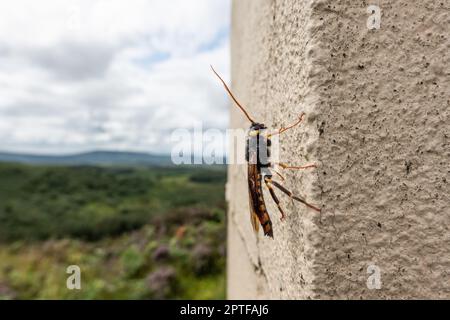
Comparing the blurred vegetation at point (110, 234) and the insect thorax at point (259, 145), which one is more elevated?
the insect thorax at point (259, 145)

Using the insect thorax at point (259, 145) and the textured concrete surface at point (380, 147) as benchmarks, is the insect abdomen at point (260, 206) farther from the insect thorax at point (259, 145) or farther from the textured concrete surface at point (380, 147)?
the textured concrete surface at point (380, 147)

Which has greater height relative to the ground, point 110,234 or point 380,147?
point 380,147

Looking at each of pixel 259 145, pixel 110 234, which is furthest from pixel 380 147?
pixel 110 234

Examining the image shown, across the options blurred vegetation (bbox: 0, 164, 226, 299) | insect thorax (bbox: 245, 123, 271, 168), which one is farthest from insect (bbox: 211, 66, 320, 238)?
blurred vegetation (bbox: 0, 164, 226, 299)

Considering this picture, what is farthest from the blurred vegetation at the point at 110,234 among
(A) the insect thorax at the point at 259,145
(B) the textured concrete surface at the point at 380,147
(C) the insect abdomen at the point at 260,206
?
(B) the textured concrete surface at the point at 380,147

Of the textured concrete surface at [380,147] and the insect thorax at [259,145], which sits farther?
the insect thorax at [259,145]

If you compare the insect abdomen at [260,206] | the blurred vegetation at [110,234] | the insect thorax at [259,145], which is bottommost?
Result: the blurred vegetation at [110,234]

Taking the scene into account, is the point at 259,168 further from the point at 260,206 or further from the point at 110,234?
the point at 110,234

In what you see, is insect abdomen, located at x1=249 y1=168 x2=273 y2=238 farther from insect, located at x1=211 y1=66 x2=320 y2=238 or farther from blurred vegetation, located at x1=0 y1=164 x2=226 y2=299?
blurred vegetation, located at x1=0 y1=164 x2=226 y2=299

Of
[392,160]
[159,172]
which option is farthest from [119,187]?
[392,160]

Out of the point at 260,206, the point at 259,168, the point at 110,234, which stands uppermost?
the point at 259,168
